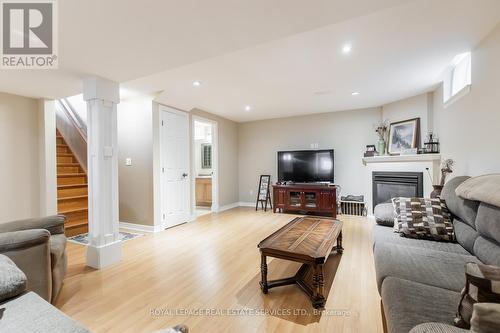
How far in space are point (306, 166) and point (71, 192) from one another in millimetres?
4629

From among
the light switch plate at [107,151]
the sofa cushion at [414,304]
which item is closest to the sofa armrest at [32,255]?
the light switch plate at [107,151]

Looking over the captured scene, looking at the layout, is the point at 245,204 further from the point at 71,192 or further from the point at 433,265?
the point at 433,265

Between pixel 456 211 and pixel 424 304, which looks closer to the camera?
pixel 424 304

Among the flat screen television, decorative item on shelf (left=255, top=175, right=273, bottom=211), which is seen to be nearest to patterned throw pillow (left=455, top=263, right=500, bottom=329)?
the flat screen television

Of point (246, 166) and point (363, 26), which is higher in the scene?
point (363, 26)

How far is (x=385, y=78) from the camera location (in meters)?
3.35

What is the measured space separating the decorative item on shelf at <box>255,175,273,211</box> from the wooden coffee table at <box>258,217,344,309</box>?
10.4ft

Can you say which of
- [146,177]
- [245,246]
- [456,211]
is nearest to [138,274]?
[245,246]

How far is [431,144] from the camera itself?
370 cm

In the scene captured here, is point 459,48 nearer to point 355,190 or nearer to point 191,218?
point 355,190

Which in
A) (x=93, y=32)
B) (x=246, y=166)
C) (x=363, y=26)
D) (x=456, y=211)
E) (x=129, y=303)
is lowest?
(x=129, y=303)

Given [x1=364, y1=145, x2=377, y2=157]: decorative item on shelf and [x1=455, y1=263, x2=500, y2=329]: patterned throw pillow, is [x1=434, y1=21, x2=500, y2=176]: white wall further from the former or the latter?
[x1=455, y1=263, x2=500, y2=329]: patterned throw pillow

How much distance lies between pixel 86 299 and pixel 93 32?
213 cm

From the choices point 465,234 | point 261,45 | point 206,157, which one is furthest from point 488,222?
point 206,157
